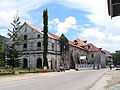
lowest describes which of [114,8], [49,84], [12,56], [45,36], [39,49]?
[49,84]

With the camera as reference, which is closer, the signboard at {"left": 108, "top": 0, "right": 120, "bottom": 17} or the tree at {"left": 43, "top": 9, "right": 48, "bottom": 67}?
the signboard at {"left": 108, "top": 0, "right": 120, "bottom": 17}

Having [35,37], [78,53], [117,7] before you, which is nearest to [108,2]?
[117,7]

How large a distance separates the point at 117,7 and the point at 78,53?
79.7 m

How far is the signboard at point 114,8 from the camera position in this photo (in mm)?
6426

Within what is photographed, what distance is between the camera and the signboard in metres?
6.43

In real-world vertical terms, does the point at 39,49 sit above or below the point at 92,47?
below

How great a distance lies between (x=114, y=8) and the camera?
23.0 ft

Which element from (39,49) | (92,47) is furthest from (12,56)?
(92,47)

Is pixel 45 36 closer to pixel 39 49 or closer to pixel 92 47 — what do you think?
pixel 39 49

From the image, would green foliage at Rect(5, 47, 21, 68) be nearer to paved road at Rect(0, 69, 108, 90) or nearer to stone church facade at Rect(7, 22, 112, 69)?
stone church facade at Rect(7, 22, 112, 69)

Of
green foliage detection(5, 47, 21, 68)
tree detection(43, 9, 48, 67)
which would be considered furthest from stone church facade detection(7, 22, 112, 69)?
green foliage detection(5, 47, 21, 68)

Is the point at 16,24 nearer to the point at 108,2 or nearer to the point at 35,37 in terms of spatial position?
the point at 35,37

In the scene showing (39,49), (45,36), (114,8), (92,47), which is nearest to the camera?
Answer: (114,8)

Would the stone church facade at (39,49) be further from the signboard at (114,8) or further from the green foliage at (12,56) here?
the signboard at (114,8)
